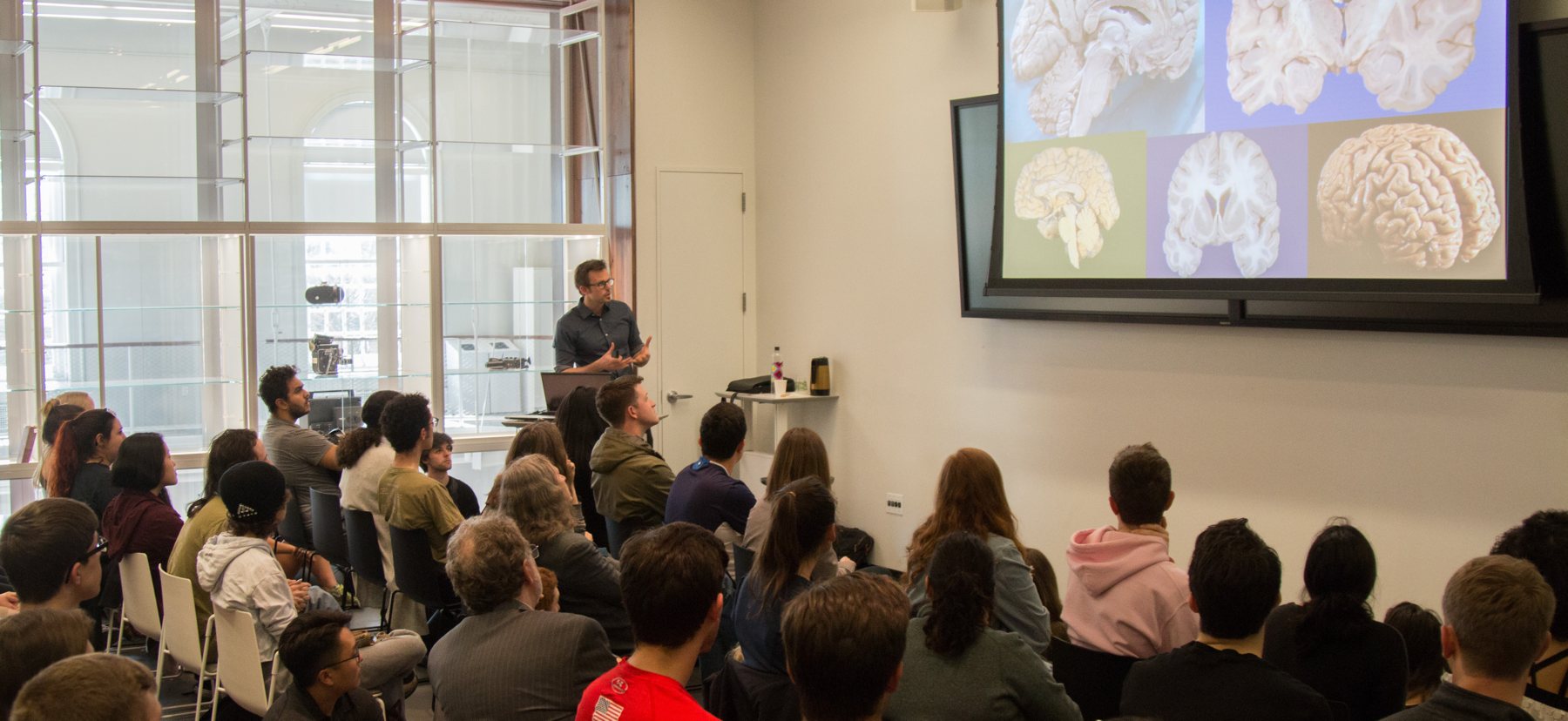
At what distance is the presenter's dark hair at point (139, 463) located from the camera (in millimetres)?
4320

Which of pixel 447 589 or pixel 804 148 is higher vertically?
pixel 804 148

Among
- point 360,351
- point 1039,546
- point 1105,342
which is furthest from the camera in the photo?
point 360,351

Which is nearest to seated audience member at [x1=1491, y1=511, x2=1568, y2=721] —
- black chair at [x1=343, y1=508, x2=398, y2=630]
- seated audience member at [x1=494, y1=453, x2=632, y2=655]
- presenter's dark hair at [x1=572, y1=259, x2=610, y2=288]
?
seated audience member at [x1=494, y1=453, x2=632, y2=655]

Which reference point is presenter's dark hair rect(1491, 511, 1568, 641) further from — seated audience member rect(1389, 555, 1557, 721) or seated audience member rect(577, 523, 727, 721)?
seated audience member rect(577, 523, 727, 721)

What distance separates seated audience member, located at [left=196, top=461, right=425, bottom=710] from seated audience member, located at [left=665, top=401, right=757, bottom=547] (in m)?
0.94

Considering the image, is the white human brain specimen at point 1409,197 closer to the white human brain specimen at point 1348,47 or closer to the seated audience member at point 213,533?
the white human brain specimen at point 1348,47

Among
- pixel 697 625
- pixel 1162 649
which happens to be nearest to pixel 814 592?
pixel 697 625

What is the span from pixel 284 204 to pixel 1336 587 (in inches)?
235

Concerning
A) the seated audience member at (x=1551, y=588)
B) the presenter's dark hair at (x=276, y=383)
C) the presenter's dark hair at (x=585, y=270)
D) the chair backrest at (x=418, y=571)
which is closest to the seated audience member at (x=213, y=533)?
the chair backrest at (x=418, y=571)

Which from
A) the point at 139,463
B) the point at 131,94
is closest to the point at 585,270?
the point at 131,94

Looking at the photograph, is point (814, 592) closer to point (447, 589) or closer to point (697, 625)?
point (697, 625)

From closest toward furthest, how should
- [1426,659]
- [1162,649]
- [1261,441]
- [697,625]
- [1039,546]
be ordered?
1. [697,625]
2. [1426,659]
3. [1162,649]
4. [1261,441]
5. [1039,546]

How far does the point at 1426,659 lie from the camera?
286 centimetres

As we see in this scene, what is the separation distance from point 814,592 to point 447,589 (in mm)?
2633
